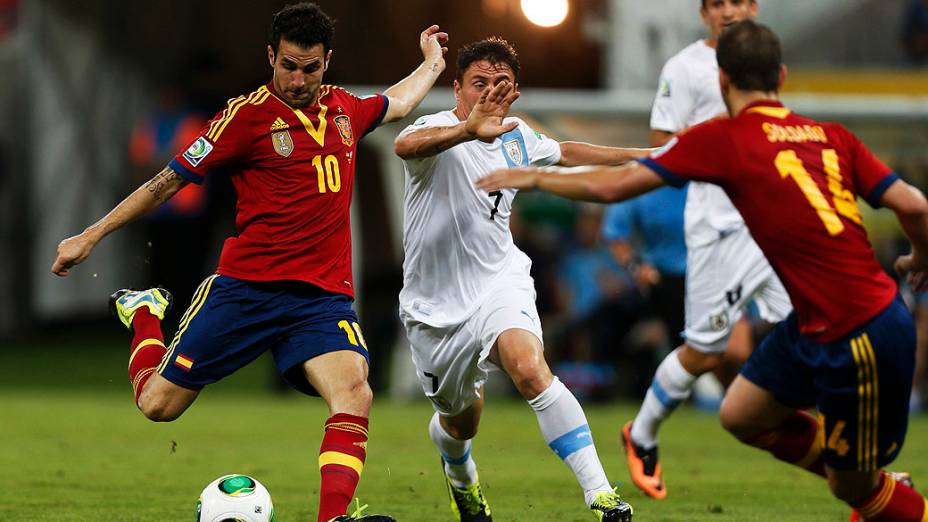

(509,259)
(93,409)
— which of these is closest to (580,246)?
(93,409)

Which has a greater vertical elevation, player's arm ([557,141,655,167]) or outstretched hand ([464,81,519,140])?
outstretched hand ([464,81,519,140])

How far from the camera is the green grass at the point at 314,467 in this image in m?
7.68

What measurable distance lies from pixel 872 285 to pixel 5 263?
64.8 ft

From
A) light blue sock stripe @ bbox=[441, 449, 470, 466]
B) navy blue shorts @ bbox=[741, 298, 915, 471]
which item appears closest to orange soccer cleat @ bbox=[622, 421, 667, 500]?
light blue sock stripe @ bbox=[441, 449, 470, 466]

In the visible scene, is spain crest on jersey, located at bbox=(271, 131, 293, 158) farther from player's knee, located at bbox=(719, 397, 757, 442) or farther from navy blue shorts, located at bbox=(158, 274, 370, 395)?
player's knee, located at bbox=(719, 397, 757, 442)

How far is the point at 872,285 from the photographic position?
5.46 meters

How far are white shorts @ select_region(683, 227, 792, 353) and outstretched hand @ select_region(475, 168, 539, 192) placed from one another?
3.44 m

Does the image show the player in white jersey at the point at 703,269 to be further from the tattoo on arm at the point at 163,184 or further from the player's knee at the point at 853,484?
the tattoo on arm at the point at 163,184

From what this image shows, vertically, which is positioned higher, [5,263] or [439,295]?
[439,295]

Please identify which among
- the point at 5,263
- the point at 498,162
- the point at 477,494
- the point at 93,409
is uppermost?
the point at 498,162

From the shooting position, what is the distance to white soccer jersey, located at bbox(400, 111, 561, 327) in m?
7.07

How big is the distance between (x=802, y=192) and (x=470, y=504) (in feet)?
8.80

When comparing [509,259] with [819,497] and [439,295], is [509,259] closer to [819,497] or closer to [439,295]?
[439,295]

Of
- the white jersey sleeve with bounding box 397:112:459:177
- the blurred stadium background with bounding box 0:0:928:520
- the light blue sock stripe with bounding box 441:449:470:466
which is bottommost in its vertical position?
the blurred stadium background with bounding box 0:0:928:520
